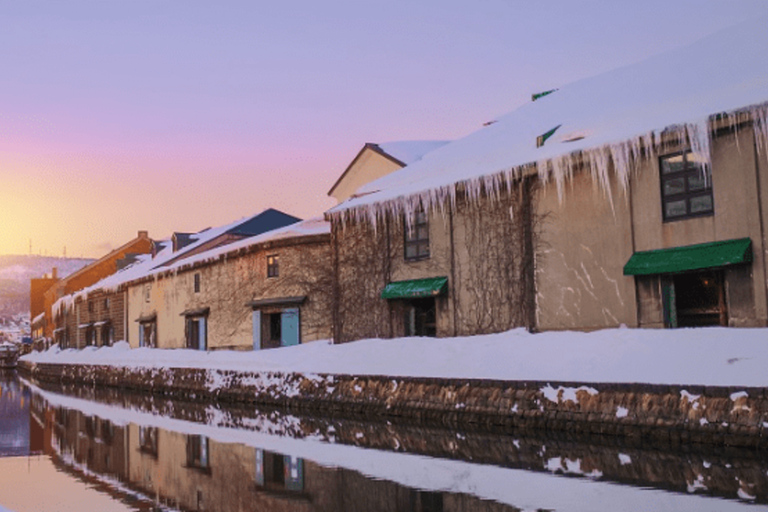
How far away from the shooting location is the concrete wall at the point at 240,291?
31.2 meters

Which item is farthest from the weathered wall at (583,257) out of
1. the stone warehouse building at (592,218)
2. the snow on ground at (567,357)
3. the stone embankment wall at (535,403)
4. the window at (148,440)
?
the window at (148,440)

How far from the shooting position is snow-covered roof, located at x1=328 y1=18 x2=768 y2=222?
57.2 feet

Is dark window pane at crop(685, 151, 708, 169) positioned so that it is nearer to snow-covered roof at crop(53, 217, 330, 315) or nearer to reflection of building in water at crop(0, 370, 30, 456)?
reflection of building in water at crop(0, 370, 30, 456)

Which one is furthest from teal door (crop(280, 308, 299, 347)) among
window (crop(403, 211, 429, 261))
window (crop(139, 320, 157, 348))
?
window (crop(139, 320, 157, 348))

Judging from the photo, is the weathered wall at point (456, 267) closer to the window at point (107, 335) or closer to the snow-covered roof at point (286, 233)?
the snow-covered roof at point (286, 233)

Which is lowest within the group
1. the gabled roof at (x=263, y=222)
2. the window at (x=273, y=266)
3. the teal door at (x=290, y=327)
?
the teal door at (x=290, y=327)

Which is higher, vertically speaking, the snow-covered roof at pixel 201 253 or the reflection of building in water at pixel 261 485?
the snow-covered roof at pixel 201 253

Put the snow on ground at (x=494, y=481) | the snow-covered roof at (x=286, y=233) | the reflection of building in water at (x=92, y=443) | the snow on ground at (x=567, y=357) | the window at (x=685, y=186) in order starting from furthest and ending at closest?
the snow-covered roof at (x=286, y=233) < the window at (x=685, y=186) < the reflection of building in water at (x=92, y=443) < the snow on ground at (x=567, y=357) < the snow on ground at (x=494, y=481)

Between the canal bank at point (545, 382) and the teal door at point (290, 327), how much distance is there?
5.93 metres

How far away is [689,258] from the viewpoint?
17.4 m

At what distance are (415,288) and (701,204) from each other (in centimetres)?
908

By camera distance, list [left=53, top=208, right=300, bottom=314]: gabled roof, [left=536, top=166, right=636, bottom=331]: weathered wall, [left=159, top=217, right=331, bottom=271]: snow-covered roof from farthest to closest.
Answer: [left=53, top=208, right=300, bottom=314]: gabled roof → [left=159, top=217, right=331, bottom=271]: snow-covered roof → [left=536, top=166, right=636, bottom=331]: weathered wall

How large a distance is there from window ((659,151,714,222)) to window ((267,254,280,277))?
18.0m

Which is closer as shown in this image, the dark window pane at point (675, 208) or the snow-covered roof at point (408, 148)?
the dark window pane at point (675, 208)
